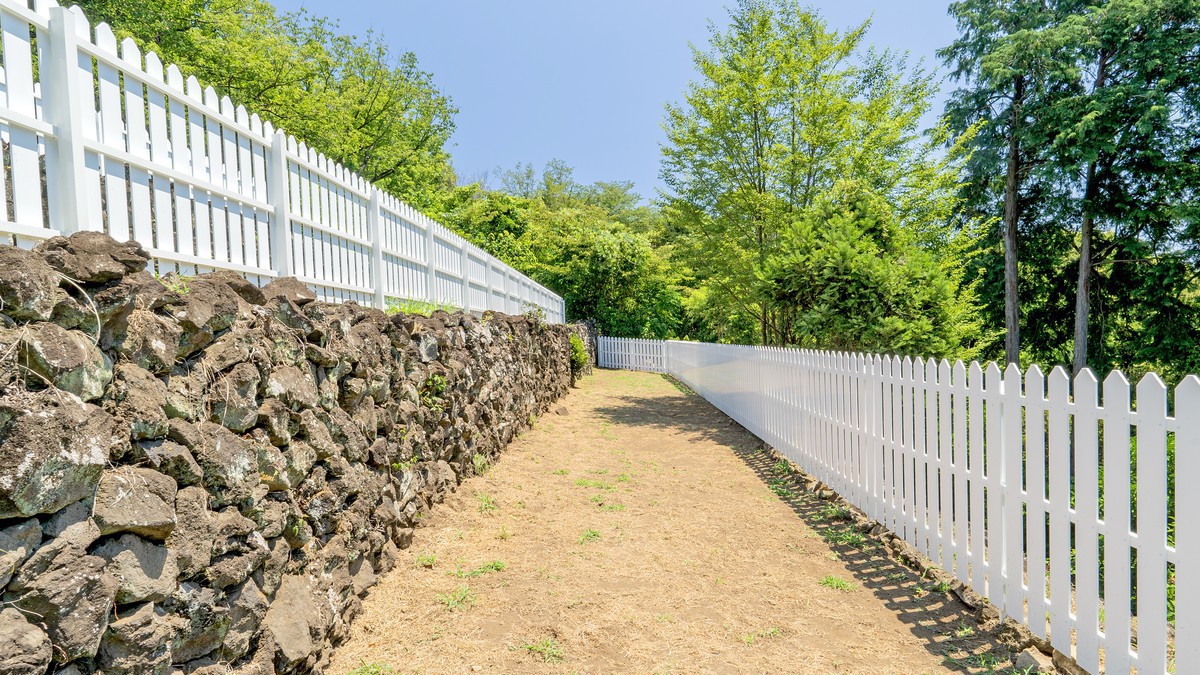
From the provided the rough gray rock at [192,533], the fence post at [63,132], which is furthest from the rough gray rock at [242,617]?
the fence post at [63,132]

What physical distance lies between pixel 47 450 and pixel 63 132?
1274 millimetres

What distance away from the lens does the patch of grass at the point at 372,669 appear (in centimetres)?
273

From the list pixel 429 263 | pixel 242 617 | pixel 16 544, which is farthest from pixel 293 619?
pixel 429 263

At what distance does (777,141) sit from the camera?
12.0 metres

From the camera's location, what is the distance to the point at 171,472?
198cm

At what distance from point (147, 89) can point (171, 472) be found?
1.70 metres

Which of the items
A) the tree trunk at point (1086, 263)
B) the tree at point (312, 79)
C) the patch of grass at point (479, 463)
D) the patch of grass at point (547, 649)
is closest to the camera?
the patch of grass at point (547, 649)

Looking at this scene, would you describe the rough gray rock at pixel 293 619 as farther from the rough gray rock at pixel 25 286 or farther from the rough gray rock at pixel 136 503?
the rough gray rock at pixel 25 286

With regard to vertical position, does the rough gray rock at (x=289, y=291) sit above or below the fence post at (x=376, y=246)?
below

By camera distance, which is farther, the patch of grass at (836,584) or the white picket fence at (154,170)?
the patch of grass at (836,584)

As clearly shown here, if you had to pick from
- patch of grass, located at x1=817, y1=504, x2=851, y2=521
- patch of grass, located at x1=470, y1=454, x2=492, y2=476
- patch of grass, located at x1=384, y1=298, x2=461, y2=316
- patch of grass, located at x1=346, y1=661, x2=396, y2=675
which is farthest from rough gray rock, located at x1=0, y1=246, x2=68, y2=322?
patch of grass, located at x1=817, y1=504, x2=851, y2=521

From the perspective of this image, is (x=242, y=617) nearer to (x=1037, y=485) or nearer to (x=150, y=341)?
(x=150, y=341)

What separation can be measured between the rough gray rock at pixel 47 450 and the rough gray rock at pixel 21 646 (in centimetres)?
25

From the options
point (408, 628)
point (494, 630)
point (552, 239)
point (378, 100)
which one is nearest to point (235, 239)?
point (408, 628)
